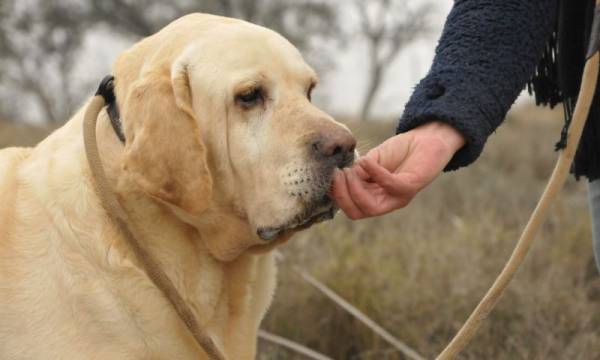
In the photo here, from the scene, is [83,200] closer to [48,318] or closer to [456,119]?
[48,318]

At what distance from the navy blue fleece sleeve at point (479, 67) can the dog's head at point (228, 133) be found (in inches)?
13.5

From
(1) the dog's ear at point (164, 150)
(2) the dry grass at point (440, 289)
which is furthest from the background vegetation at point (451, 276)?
(1) the dog's ear at point (164, 150)

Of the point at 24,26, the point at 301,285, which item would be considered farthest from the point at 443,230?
the point at 24,26

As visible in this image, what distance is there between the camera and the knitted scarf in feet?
8.08

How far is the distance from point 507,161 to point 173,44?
9300mm

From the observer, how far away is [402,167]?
7.02 feet

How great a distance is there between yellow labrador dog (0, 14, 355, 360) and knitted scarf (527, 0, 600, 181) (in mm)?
694

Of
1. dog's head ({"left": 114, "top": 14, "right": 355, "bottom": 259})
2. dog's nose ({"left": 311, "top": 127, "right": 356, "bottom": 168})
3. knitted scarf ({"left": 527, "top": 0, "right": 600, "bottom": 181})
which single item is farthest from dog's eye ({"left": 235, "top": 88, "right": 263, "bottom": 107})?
knitted scarf ({"left": 527, "top": 0, "right": 600, "bottom": 181})

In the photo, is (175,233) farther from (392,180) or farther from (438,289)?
(438,289)

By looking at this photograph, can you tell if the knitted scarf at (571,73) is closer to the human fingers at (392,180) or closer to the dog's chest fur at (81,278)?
the human fingers at (392,180)

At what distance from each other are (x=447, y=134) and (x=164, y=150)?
0.85 metres

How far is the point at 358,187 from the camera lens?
7.44ft

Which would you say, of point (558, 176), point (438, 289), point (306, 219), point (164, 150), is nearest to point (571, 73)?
point (558, 176)

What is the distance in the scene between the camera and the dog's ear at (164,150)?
97.0 inches
